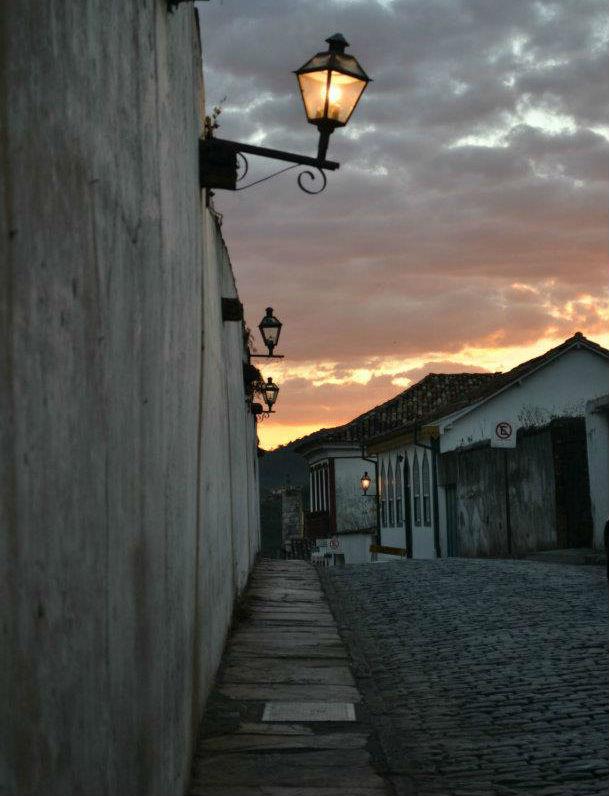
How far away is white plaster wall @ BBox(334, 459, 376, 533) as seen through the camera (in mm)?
44656

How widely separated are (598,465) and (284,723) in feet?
44.4

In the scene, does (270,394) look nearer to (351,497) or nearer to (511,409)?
(511,409)

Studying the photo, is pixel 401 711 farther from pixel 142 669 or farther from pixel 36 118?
pixel 36 118

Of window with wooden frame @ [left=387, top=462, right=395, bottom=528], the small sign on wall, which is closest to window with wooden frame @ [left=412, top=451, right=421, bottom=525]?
window with wooden frame @ [left=387, top=462, right=395, bottom=528]

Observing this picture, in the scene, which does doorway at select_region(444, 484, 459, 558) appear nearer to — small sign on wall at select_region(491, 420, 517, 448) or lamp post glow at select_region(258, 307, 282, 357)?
small sign on wall at select_region(491, 420, 517, 448)

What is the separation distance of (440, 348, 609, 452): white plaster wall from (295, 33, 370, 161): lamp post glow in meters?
22.8

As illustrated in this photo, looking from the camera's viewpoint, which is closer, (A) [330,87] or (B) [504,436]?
(A) [330,87]

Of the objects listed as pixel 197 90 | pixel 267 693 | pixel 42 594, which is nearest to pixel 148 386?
pixel 42 594

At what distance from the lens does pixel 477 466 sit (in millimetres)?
25203

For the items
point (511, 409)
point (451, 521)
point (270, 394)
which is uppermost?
point (511, 409)

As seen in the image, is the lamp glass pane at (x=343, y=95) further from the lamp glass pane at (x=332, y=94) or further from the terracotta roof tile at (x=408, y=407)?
the terracotta roof tile at (x=408, y=407)

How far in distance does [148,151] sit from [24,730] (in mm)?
2432

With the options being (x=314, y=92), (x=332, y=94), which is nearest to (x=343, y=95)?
(x=332, y=94)

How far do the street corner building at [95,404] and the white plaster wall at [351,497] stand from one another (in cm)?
3924
